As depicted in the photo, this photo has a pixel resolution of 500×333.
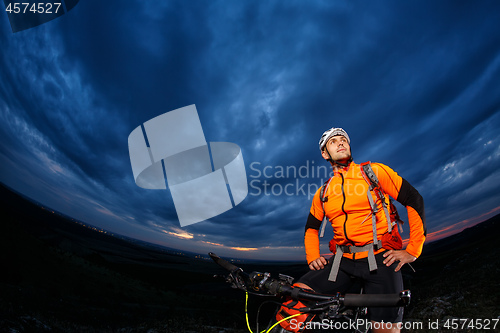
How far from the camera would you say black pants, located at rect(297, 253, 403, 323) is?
119 inches

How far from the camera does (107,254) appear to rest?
212 feet

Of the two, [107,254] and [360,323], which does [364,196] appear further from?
[107,254]

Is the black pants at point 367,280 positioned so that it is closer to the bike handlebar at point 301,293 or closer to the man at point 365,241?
the man at point 365,241

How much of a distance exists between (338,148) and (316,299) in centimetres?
292

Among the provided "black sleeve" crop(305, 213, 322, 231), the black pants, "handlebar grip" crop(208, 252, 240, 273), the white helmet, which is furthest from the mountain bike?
the white helmet

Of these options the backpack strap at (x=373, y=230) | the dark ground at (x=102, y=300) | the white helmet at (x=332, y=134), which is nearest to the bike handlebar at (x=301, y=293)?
the dark ground at (x=102, y=300)

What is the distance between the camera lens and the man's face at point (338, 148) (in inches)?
160

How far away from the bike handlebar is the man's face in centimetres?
267

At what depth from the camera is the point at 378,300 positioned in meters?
1.66

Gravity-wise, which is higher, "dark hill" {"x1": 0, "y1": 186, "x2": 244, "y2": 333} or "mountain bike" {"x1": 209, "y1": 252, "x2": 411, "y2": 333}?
"mountain bike" {"x1": 209, "y1": 252, "x2": 411, "y2": 333}

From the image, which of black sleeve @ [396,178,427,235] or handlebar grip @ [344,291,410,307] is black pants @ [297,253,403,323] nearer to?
black sleeve @ [396,178,427,235]

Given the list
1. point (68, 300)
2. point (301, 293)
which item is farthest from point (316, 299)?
point (68, 300)

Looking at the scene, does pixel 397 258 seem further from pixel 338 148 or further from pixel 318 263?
pixel 338 148

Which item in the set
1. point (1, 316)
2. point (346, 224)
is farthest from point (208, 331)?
point (346, 224)
